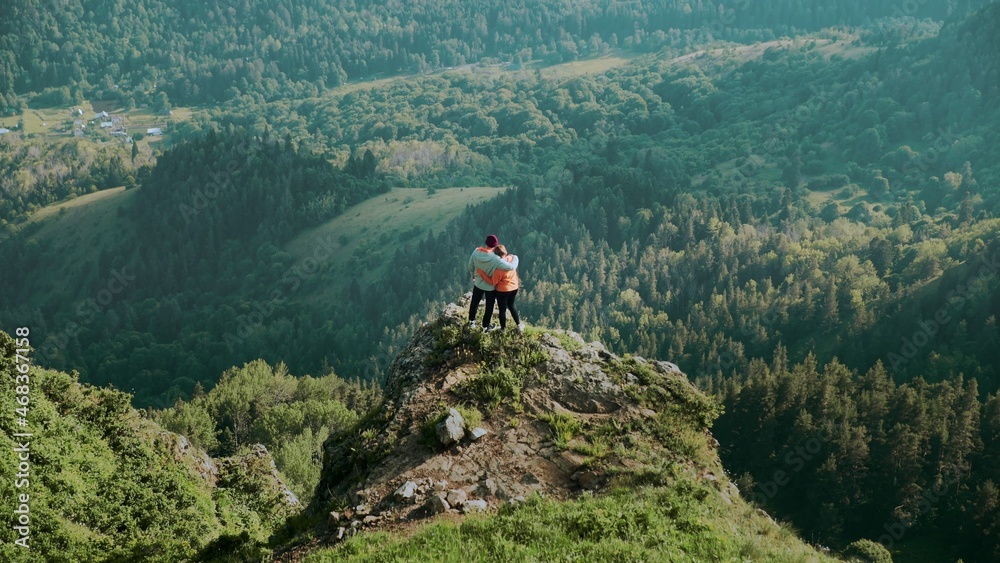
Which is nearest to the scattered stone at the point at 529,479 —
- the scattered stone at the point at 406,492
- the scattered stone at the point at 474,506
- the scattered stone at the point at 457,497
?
the scattered stone at the point at 474,506

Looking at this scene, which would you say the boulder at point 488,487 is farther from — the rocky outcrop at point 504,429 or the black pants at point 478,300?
the black pants at point 478,300

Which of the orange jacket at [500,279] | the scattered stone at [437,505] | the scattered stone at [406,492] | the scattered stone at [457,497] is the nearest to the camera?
the scattered stone at [437,505]

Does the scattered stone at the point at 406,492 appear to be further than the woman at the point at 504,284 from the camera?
No

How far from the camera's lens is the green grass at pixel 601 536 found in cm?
1836

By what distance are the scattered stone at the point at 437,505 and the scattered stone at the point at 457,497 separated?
0.65ft

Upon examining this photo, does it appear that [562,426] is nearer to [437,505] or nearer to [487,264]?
[437,505]

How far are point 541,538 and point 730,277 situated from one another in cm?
17341

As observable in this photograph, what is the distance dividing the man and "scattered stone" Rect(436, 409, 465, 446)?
4792 mm

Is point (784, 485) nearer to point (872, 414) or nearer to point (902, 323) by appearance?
point (872, 414)


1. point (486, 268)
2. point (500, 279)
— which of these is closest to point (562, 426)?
point (500, 279)

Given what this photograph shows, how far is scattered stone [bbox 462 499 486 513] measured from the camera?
2050cm

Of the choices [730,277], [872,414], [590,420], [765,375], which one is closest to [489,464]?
[590,420]

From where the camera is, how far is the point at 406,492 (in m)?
20.8

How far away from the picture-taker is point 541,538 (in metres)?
18.9
